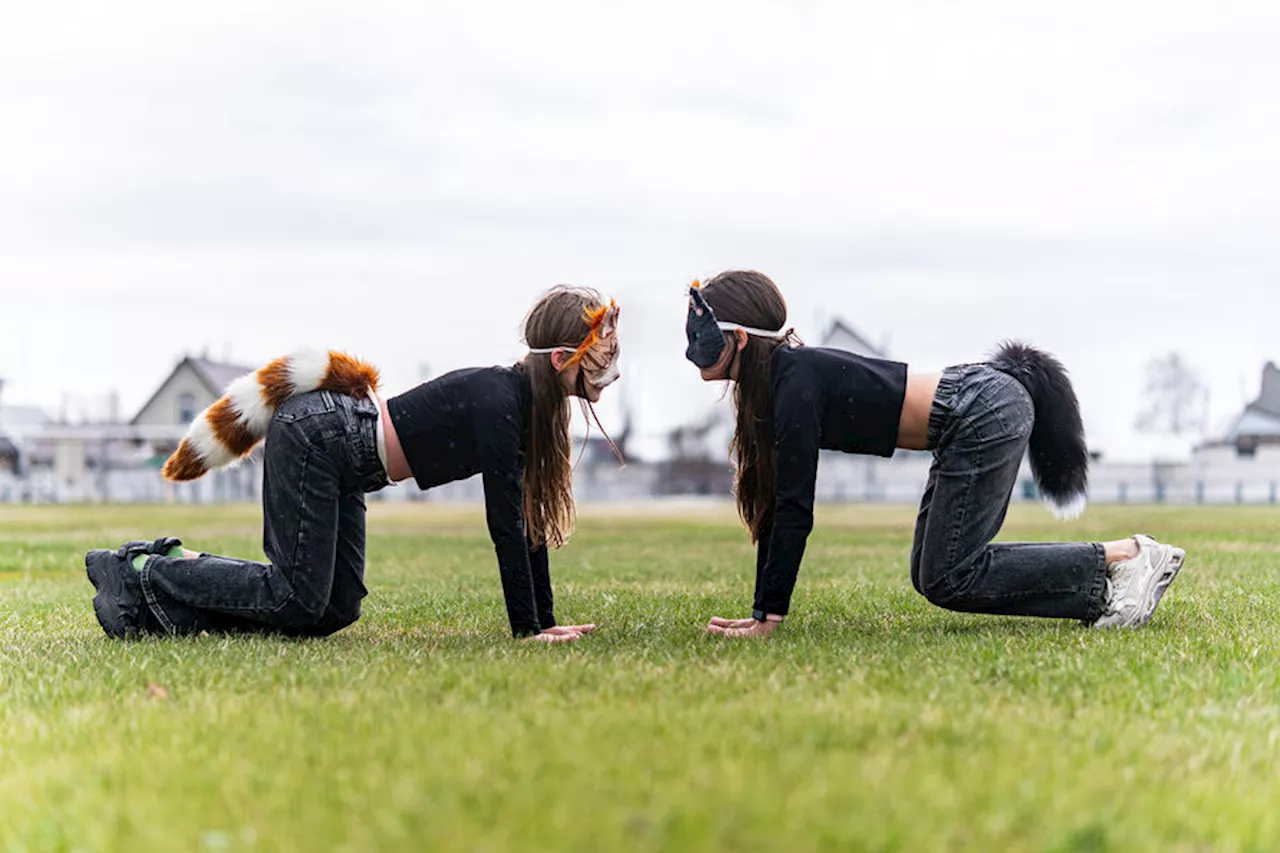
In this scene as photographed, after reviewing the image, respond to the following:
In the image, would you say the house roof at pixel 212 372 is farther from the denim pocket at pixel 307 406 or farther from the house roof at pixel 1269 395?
the denim pocket at pixel 307 406

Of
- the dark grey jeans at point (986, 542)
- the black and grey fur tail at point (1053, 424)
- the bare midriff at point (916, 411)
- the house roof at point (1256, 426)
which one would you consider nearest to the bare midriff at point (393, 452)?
the bare midriff at point (916, 411)

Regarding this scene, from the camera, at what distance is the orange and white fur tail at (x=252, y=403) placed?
484 centimetres

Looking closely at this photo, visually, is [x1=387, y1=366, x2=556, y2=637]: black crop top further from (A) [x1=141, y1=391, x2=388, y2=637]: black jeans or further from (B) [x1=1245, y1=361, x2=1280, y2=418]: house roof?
(B) [x1=1245, y1=361, x2=1280, y2=418]: house roof

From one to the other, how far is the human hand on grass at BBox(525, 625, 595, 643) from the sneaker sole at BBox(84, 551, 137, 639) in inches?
65.8

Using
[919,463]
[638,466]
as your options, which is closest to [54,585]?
[919,463]

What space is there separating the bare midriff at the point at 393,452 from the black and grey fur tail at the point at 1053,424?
8.22ft

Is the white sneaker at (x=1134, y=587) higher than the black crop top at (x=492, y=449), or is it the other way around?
the black crop top at (x=492, y=449)

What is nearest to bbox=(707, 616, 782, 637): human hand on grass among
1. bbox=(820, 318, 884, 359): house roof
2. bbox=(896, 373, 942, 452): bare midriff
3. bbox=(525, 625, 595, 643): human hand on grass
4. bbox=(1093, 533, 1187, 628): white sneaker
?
bbox=(525, 625, 595, 643): human hand on grass

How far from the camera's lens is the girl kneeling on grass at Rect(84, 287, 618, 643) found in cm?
470

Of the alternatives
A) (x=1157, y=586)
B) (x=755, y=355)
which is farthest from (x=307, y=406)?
(x=1157, y=586)

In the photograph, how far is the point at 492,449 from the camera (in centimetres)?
461

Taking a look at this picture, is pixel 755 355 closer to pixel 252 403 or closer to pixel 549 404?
pixel 549 404

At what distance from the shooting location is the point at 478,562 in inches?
414

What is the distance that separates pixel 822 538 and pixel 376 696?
12.0 metres
